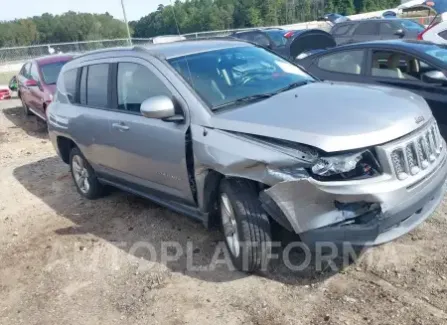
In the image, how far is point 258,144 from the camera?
11.1 ft

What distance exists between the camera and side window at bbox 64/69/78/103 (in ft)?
18.7

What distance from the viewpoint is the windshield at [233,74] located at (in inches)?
158

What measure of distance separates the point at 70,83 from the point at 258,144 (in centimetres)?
331

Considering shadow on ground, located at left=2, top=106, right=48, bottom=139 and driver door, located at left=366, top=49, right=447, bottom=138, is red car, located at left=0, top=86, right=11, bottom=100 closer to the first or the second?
shadow on ground, located at left=2, top=106, right=48, bottom=139

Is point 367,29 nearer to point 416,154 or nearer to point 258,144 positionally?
point 416,154

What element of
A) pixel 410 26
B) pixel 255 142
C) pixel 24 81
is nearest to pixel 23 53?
pixel 24 81

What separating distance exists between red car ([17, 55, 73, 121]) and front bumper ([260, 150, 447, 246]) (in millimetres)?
8057

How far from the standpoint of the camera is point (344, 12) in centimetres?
5325

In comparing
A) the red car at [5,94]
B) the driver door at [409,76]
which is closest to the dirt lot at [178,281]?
the driver door at [409,76]

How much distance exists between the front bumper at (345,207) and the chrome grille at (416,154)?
3.4 inches

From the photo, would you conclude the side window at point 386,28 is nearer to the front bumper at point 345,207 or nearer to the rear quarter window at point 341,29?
the rear quarter window at point 341,29

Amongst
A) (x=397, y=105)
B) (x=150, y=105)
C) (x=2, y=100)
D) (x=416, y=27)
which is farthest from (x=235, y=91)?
(x=2, y=100)

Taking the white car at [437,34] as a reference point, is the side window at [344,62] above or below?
above

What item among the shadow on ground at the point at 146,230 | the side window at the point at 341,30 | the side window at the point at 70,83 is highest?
the side window at the point at 70,83
